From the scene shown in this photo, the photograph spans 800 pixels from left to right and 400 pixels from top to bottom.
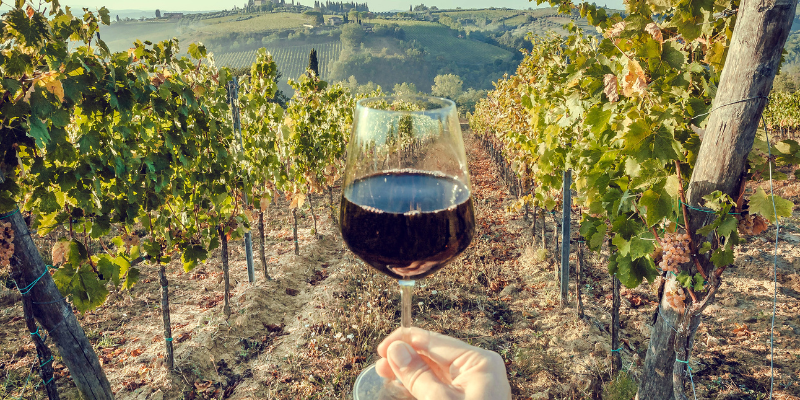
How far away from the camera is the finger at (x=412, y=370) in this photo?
1.12 meters

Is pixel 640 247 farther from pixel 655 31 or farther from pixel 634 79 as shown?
pixel 655 31

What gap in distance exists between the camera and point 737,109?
1.95 m

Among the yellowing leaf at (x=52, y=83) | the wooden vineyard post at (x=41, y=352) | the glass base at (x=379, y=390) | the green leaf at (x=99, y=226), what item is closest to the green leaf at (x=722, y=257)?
the glass base at (x=379, y=390)

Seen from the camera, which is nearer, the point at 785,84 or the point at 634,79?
→ the point at 634,79

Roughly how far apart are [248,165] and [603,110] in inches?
199

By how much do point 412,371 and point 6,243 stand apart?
2.66 m

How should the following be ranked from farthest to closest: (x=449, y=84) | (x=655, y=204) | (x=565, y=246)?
(x=449, y=84)
(x=565, y=246)
(x=655, y=204)

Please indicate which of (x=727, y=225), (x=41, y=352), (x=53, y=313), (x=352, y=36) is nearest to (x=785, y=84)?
(x=727, y=225)

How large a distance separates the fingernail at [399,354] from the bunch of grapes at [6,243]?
2.59 meters

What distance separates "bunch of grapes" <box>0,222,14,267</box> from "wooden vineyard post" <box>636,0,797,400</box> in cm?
382

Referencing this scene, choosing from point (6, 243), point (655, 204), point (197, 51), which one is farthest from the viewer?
point (197, 51)

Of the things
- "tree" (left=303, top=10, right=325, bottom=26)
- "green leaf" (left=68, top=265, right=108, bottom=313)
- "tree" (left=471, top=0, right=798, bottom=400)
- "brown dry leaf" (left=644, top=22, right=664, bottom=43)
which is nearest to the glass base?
"tree" (left=471, top=0, right=798, bottom=400)

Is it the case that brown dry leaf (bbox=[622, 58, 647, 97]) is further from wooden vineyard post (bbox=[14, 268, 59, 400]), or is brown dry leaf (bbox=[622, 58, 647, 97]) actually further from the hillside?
the hillside

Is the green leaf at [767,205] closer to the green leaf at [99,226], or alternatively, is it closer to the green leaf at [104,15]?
the green leaf at [99,226]
